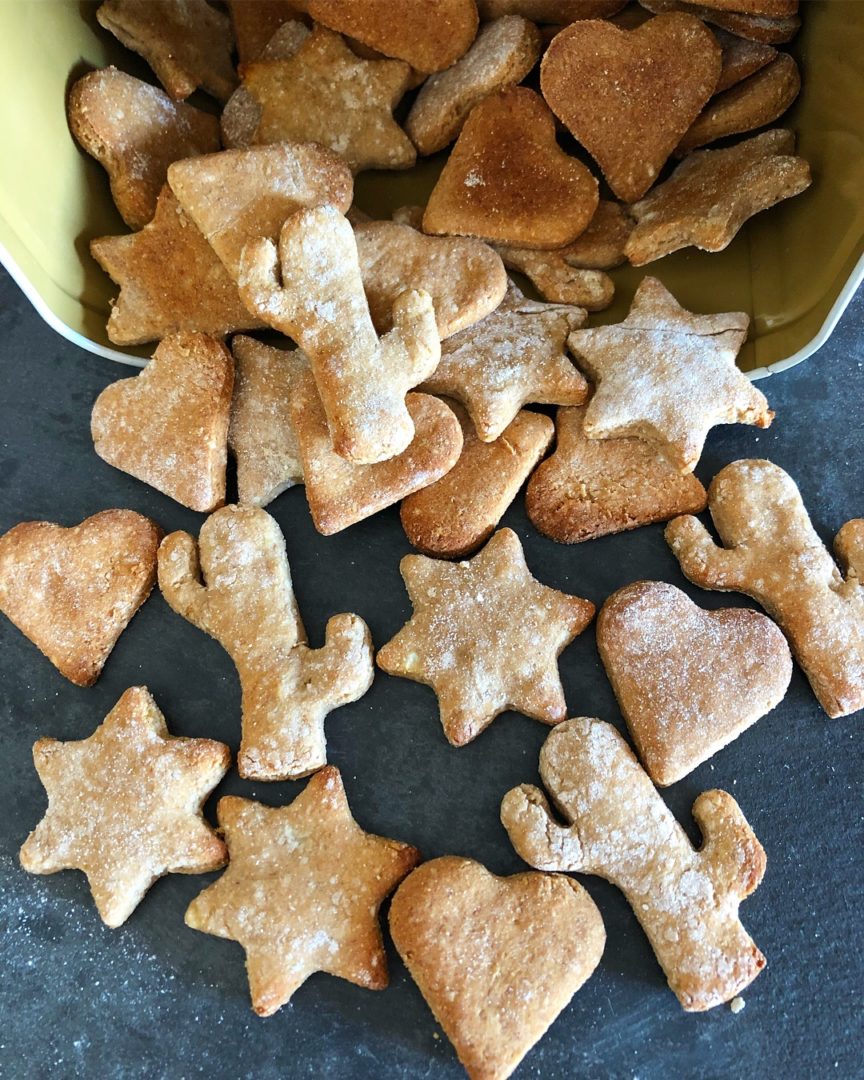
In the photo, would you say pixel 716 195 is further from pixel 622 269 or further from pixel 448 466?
pixel 448 466

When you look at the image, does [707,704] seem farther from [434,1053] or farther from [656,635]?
[434,1053]

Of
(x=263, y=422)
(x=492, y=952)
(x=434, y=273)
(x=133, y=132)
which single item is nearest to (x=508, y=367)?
(x=434, y=273)

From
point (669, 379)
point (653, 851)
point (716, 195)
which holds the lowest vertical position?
point (653, 851)

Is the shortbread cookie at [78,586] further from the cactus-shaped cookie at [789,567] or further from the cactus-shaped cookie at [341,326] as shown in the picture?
the cactus-shaped cookie at [789,567]

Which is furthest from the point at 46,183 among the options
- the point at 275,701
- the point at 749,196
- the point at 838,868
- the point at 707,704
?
the point at 838,868

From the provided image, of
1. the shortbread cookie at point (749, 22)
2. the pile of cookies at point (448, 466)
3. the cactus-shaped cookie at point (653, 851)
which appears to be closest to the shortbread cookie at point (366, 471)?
the pile of cookies at point (448, 466)

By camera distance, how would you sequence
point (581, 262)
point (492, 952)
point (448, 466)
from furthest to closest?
point (581, 262)
point (448, 466)
point (492, 952)
